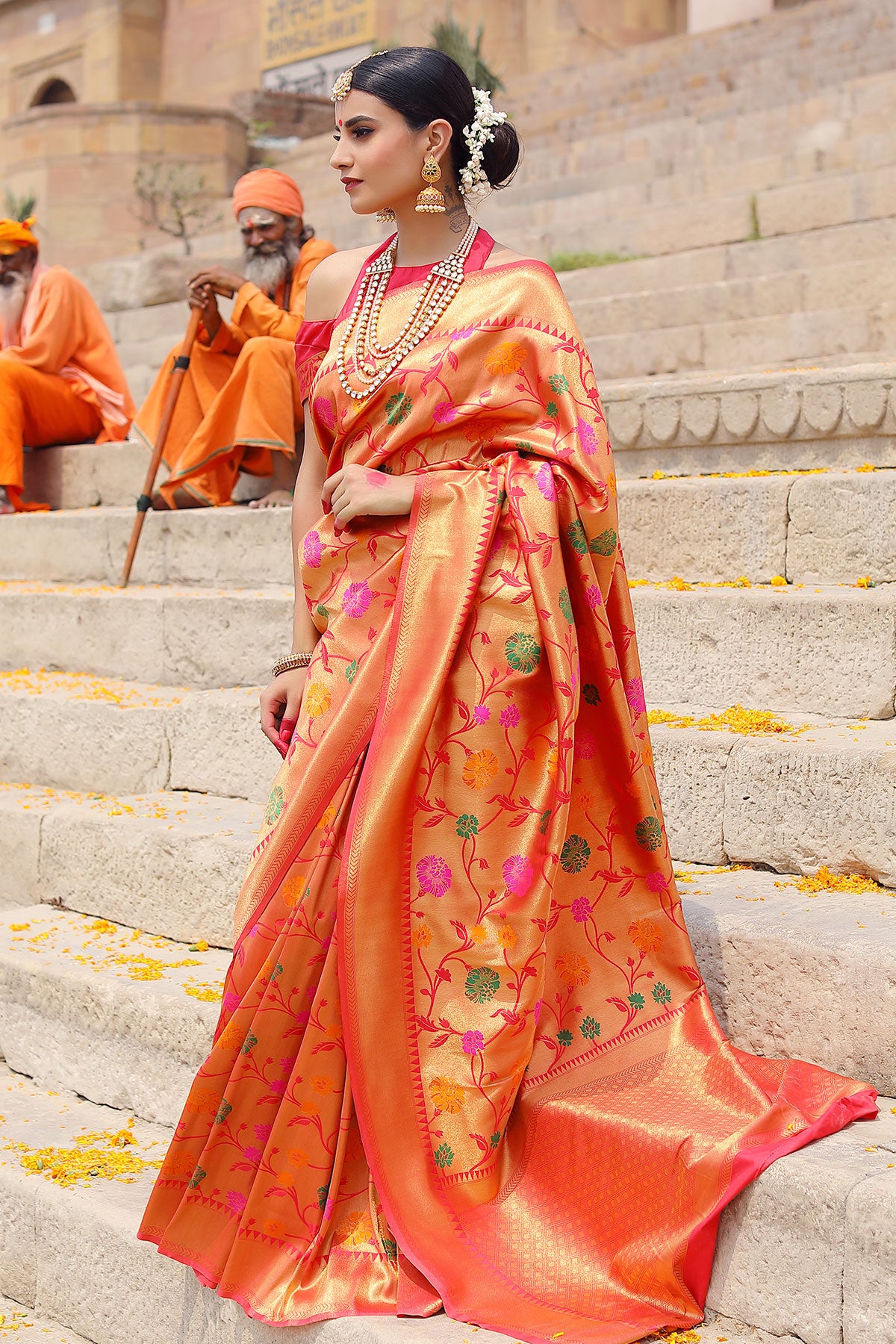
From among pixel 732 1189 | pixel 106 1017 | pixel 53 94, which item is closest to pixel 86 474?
pixel 106 1017

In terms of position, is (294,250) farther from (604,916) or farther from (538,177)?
(538,177)

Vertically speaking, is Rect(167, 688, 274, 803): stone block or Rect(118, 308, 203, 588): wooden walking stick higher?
Rect(118, 308, 203, 588): wooden walking stick

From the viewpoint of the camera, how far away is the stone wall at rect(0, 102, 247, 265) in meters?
17.4

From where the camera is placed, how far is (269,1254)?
210 cm

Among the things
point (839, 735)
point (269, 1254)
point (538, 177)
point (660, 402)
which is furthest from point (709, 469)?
point (538, 177)

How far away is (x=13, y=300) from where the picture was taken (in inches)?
275

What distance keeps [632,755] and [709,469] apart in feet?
8.07

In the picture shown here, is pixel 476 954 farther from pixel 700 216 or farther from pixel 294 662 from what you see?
pixel 700 216

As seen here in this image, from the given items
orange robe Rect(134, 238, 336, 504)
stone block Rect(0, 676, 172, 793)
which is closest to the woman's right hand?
stone block Rect(0, 676, 172, 793)

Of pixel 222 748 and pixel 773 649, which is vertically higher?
pixel 773 649

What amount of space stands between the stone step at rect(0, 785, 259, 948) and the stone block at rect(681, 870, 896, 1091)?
44.5 inches

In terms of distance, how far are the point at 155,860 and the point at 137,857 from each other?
2.7 inches

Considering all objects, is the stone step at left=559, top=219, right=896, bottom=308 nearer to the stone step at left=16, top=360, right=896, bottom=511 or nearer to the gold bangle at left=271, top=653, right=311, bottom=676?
the stone step at left=16, top=360, right=896, bottom=511

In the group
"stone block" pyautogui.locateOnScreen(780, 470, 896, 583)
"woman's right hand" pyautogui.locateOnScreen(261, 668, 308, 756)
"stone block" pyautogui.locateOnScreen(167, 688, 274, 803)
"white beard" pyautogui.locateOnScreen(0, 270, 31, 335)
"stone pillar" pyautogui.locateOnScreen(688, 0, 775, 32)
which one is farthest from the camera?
"stone pillar" pyautogui.locateOnScreen(688, 0, 775, 32)
